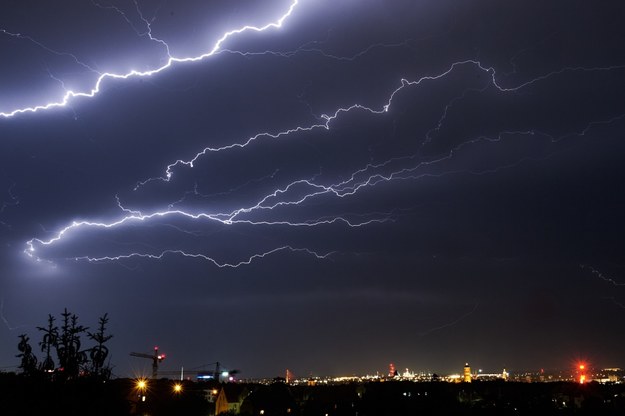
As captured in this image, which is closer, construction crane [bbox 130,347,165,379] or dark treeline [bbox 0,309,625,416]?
dark treeline [bbox 0,309,625,416]

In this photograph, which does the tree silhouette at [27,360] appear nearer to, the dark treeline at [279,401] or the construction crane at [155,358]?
the dark treeline at [279,401]

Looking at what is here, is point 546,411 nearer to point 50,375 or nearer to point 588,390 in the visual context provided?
point 588,390

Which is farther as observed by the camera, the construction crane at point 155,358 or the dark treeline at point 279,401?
the construction crane at point 155,358

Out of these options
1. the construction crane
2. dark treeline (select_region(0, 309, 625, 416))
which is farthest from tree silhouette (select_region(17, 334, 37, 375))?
the construction crane

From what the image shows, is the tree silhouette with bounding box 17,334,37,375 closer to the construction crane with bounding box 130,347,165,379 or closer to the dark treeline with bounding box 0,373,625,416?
the dark treeline with bounding box 0,373,625,416

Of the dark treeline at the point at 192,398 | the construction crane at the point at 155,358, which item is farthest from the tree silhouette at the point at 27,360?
the construction crane at the point at 155,358

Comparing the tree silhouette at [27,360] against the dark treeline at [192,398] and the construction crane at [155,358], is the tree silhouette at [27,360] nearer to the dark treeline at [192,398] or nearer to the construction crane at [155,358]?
the dark treeline at [192,398]

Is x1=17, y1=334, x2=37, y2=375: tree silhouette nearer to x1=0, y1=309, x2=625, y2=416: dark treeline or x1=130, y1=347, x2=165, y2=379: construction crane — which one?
x1=0, y1=309, x2=625, y2=416: dark treeline

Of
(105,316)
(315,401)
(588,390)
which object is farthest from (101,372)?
(588,390)

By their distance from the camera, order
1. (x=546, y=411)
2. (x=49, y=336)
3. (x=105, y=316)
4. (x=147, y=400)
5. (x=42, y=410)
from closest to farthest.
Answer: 1. (x=42, y=410)
2. (x=49, y=336)
3. (x=105, y=316)
4. (x=546, y=411)
5. (x=147, y=400)

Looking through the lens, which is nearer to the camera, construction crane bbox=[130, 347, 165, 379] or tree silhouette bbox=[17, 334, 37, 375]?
tree silhouette bbox=[17, 334, 37, 375]

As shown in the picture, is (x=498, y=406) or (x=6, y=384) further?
(x=498, y=406)
